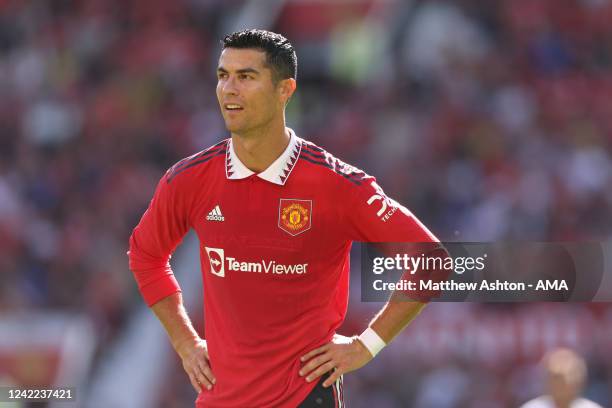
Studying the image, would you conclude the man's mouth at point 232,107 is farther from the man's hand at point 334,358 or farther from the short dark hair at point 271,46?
the man's hand at point 334,358

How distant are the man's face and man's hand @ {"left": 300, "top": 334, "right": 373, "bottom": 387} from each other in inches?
37.0

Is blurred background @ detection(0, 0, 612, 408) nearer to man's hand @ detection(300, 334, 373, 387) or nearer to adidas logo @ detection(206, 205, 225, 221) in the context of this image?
man's hand @ detection(300, 334, 373, 387)

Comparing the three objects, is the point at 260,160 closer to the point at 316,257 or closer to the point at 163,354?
the point at 316,257

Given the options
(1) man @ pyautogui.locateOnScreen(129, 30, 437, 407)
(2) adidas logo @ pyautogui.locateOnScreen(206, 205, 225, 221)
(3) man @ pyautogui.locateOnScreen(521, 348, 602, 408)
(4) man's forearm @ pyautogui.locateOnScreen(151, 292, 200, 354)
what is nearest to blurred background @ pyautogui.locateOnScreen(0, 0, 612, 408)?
(3) man @ pyautogui.locateOnScreen(521, 348, 602, 408)

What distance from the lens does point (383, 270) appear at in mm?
5242

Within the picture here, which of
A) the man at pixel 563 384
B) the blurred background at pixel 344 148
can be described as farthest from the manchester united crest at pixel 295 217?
the blurred background at pixel 344 148

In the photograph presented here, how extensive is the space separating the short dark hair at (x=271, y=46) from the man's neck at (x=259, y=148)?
223mm

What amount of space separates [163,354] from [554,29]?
6054mm

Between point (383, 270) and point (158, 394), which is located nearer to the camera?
point (383, 270)

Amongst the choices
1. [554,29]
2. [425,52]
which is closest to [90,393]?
[425,52]

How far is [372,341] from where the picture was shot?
15.9 ft

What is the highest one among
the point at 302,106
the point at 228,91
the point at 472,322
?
the point at 302,106

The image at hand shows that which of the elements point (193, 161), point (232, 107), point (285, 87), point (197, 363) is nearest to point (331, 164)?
point (285, 87)

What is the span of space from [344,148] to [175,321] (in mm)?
8161
